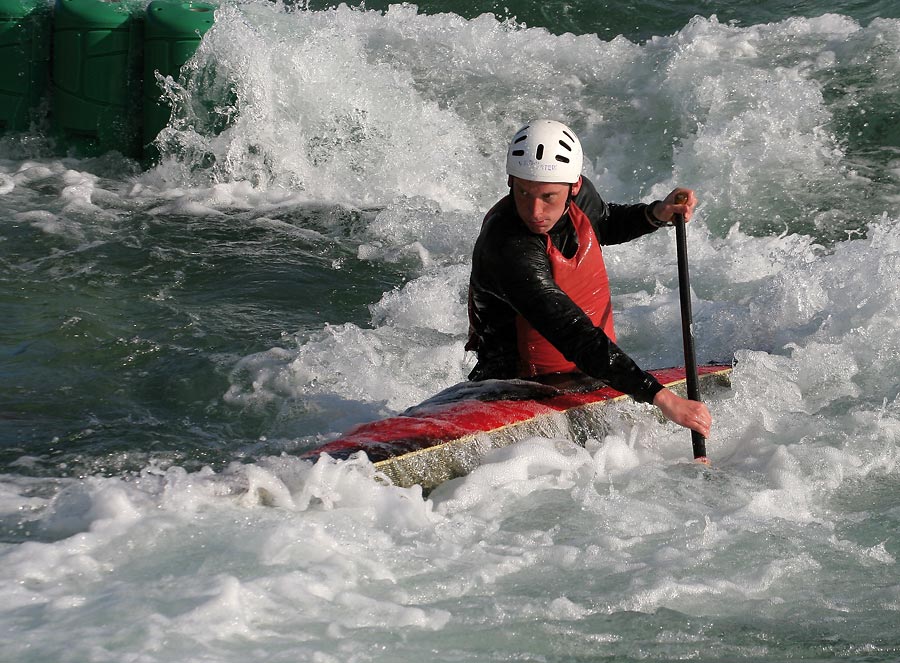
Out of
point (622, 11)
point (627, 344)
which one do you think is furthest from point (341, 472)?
point (622, 11)

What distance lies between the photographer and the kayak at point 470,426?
15.0 feet

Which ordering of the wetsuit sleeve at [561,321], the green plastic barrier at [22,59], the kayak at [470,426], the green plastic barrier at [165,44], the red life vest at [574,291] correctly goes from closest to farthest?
1. the wetsuit sleeve at [561,321]
2. the kayak at [470,426]
3. the red life vest at [574,291]
4. the green plastic barrier at [165,44]
5. the green plastic barrier at [22,59]

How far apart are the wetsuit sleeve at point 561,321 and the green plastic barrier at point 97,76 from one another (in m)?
6.20

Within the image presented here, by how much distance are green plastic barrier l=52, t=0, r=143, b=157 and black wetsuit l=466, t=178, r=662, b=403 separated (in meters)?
5.90

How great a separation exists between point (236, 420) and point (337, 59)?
5483 millimetres

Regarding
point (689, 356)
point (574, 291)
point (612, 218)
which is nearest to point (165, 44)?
point (612, 218)

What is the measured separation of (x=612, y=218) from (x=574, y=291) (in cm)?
62

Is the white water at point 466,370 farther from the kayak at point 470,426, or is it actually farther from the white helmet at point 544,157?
the white helmet at point 544,157

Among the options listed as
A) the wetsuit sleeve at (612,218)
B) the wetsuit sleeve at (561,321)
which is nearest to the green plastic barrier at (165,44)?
the wetsuit sleeve at (612,218)

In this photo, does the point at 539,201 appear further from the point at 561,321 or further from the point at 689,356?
the point at 689,356

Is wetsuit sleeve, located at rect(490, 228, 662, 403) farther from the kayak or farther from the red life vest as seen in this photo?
the kayak

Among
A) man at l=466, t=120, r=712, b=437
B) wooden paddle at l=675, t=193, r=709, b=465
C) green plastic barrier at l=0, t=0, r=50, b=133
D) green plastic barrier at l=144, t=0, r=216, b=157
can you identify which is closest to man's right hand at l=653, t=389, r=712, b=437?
man at l=466, t=120, r=712, b=437

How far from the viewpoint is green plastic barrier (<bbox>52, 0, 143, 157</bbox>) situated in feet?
31.7

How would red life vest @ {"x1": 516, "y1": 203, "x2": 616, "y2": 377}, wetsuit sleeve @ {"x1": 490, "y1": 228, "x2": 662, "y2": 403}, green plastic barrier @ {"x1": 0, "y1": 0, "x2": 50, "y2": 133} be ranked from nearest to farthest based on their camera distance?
wetsuit sleeve @ {"x1": 490, "y1": 228, "x2": 662, "y2": 403}
red life vest @ {"x1": 516, "y1": 203, "x2": 616, "y2": 377}
green plastic barrier @ {"x1": 0, "y1": 0, "x2": 50, "y2": 133}
